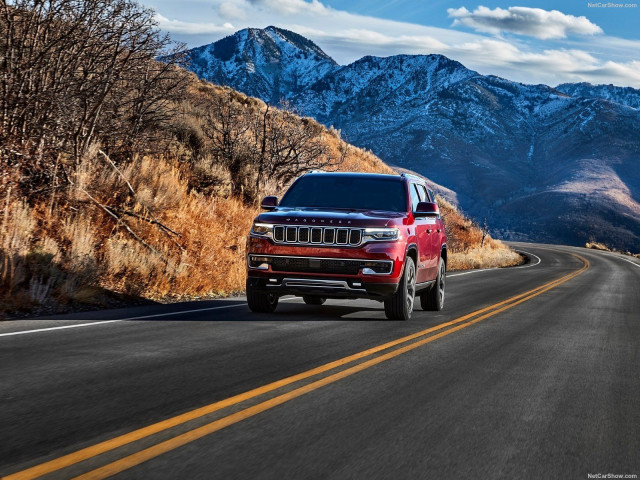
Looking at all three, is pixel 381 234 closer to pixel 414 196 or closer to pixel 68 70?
pixel 414 196

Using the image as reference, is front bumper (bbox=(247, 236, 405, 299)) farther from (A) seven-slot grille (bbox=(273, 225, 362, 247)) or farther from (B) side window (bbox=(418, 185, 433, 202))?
(B) side window (bbox=(418, 185, 433, 202))

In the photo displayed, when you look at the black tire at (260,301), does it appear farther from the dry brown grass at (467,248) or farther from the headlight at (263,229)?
the dry brown grass at (467,248)

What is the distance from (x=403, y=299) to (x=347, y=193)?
2037 millimetres

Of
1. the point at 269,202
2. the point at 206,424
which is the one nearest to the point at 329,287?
the point at 269,202

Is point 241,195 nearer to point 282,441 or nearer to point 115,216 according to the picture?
point 115,216

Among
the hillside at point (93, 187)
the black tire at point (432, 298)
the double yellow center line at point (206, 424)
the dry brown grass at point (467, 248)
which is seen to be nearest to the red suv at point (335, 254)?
the double yellow center line at point (206, 424)

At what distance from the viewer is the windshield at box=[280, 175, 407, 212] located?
11.8 meters

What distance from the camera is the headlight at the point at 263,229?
10727 millimetres

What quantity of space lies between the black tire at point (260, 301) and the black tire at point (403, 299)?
69.3 inches

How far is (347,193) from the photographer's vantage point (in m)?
12.0

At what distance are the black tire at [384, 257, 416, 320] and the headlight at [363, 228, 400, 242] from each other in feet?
1.73

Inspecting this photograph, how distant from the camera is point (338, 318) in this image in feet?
36.9

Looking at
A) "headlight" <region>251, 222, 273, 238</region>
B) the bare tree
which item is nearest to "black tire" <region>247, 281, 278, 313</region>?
→ "headlight" <region>251, 222, 273, 238</region>

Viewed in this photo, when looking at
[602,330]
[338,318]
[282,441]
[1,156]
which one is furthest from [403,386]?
[1,156]
